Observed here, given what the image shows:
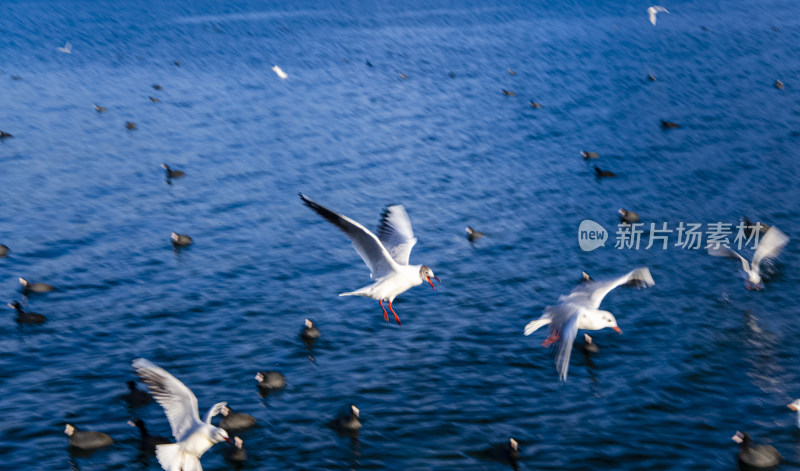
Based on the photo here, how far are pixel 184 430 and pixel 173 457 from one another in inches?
18.2

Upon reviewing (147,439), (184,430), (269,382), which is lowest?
(147,439)

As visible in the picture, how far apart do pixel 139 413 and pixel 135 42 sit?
56398 millimetres

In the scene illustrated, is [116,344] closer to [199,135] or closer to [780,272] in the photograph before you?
[780,272]

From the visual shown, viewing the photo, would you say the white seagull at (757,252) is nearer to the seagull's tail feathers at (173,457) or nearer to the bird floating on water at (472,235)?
the bird floating on water at (472,235)

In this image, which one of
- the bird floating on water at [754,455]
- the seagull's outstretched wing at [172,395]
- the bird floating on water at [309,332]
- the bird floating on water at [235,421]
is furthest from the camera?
the bird floating on water at [309,332]

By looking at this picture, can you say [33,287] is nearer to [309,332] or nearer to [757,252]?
[309,332]

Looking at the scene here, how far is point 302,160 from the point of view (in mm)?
34062

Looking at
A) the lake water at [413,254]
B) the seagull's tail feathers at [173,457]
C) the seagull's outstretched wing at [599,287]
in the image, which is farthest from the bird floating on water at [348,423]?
the seagull's outstretched wing at [599,287]

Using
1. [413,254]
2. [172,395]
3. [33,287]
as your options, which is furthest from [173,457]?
[413,254]

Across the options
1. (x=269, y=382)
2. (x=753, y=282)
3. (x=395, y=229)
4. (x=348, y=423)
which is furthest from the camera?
(x=753, y=282)

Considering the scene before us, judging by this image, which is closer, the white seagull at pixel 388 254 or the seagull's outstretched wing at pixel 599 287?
the seagull's outstretched wing at pixel 599 287

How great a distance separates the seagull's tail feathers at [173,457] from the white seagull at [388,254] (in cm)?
442

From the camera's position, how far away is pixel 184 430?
13727 millimetres

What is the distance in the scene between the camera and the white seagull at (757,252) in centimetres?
2025
